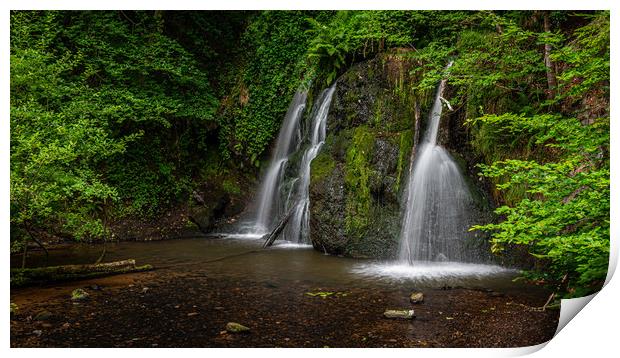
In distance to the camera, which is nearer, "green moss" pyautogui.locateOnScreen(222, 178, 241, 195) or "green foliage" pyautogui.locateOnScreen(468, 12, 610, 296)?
"green foliage" pyautogui.locateOnScreen(468, 12, 610, 296)

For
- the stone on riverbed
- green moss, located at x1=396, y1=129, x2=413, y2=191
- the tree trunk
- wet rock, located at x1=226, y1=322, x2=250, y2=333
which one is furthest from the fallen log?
the tree trunk

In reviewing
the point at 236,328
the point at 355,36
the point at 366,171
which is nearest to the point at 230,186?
the point at 366,171

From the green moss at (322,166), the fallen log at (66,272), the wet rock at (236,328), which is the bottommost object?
the wet rock at (236,328)

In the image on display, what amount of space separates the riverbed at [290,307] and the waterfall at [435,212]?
311 millimetres

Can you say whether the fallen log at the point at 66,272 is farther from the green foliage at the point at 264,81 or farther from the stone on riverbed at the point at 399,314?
the green foliage at the point at 264,81

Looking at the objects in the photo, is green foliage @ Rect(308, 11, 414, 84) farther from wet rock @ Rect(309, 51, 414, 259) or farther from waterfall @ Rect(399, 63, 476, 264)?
waterfall @ Rect(399, 63, 476, 264)

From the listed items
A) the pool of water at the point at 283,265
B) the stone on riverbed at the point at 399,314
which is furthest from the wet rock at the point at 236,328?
the pool of water at the point at 283,265

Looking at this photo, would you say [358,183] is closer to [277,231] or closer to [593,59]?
[277,231]

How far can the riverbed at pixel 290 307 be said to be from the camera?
345 cm

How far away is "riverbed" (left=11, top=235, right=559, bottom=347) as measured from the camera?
3453 mm

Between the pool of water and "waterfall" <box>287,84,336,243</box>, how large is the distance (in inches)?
13.1

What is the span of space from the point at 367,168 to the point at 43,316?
4768mm

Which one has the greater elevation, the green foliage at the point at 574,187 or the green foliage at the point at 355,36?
the green foliage at the point at 355,36

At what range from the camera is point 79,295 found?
14.6ft
